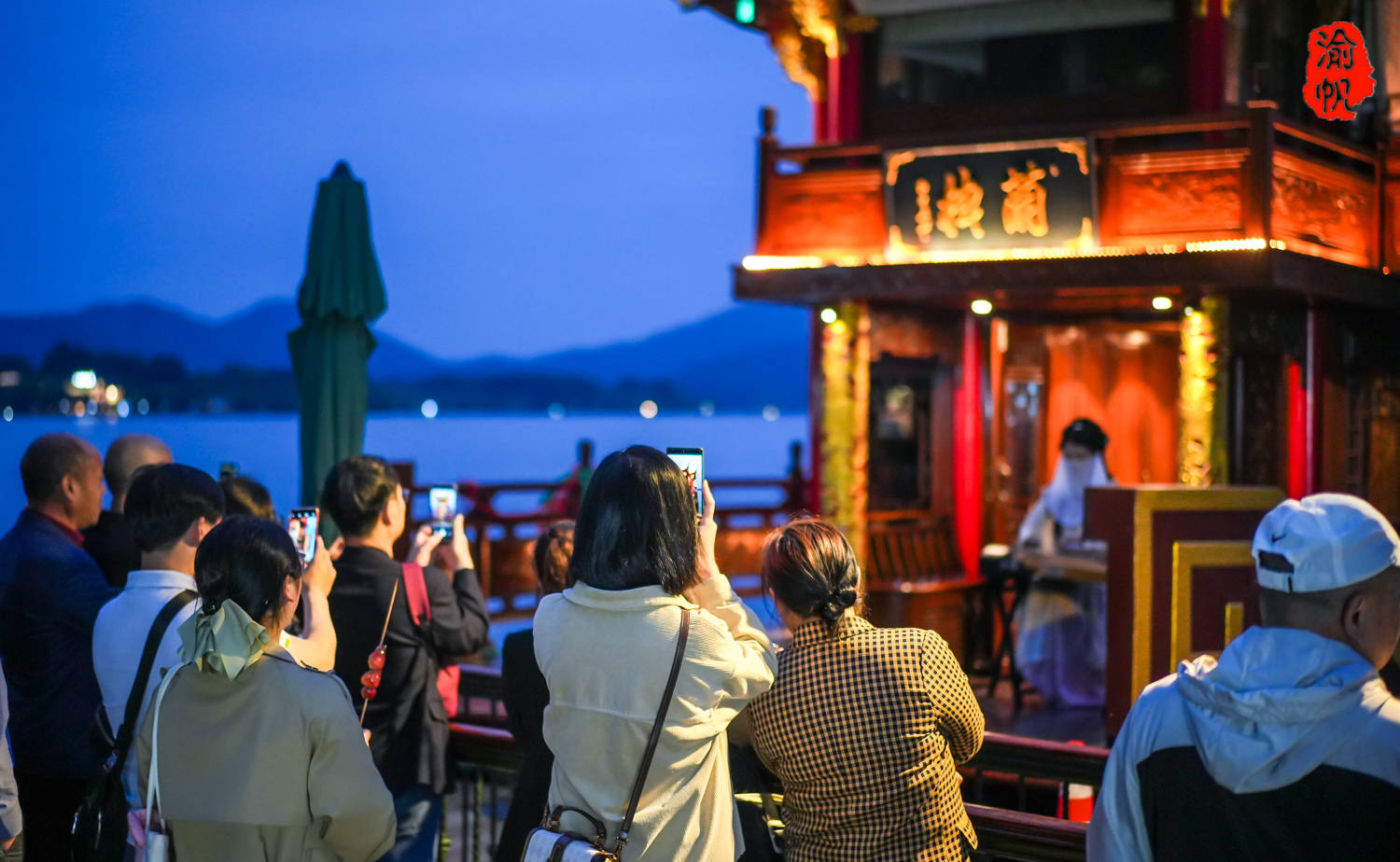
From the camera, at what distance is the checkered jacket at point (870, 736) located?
2.77 metres

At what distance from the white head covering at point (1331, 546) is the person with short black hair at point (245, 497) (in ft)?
11.2

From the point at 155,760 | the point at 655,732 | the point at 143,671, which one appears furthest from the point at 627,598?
the point at 143,671

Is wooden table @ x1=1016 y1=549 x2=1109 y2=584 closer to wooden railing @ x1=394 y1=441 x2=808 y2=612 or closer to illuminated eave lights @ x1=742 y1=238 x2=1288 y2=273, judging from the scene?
illuminated eave lights @ x1=742 y1=238 x2=1288 y2=273

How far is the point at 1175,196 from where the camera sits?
26.5ft

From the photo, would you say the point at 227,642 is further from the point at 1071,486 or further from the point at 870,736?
the point at 1071,486

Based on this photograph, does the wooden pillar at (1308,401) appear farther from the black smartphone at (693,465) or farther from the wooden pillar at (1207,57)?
the black smartphone at (693,465)

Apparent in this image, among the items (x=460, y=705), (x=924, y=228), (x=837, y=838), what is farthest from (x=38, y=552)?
(x=924, y=228)

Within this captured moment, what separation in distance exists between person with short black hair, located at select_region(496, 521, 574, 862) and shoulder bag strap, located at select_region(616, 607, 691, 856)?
0.64 metres

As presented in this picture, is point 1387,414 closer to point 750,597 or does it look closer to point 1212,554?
point 1212,554

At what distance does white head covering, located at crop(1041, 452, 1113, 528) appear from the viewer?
27.6 ft

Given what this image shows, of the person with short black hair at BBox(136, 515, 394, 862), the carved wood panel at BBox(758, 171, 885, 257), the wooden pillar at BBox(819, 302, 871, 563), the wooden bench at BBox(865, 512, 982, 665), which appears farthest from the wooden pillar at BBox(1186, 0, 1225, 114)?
the person with short black hair at BBox(136, 515, 394, 862)

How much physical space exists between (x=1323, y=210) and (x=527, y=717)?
6.97 m

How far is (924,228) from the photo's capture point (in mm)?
8867
